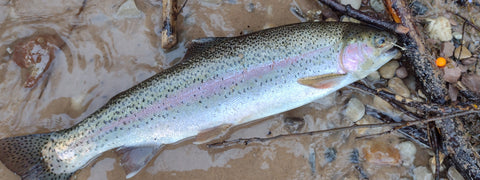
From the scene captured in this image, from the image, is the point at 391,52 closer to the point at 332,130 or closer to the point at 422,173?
the point at 332,130

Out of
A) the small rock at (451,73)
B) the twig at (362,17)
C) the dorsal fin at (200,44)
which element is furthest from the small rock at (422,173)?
the dorsal fin at (200,44)

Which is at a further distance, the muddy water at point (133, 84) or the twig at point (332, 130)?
the muddy water at point (133, 84)

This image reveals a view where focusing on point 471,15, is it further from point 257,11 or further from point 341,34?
point 257,11

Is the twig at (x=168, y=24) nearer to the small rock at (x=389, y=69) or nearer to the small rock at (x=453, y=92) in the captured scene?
the small rock at (x=389, y=69)

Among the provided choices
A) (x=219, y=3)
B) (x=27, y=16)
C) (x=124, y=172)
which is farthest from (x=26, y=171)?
(x=219, y=3)

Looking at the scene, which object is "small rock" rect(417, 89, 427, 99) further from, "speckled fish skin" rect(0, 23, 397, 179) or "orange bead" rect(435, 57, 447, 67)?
"speckled fish skin" rect(0, 23, 397, 179)

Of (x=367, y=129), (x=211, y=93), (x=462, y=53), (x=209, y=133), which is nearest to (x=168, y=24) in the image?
(x=211, y=93)
